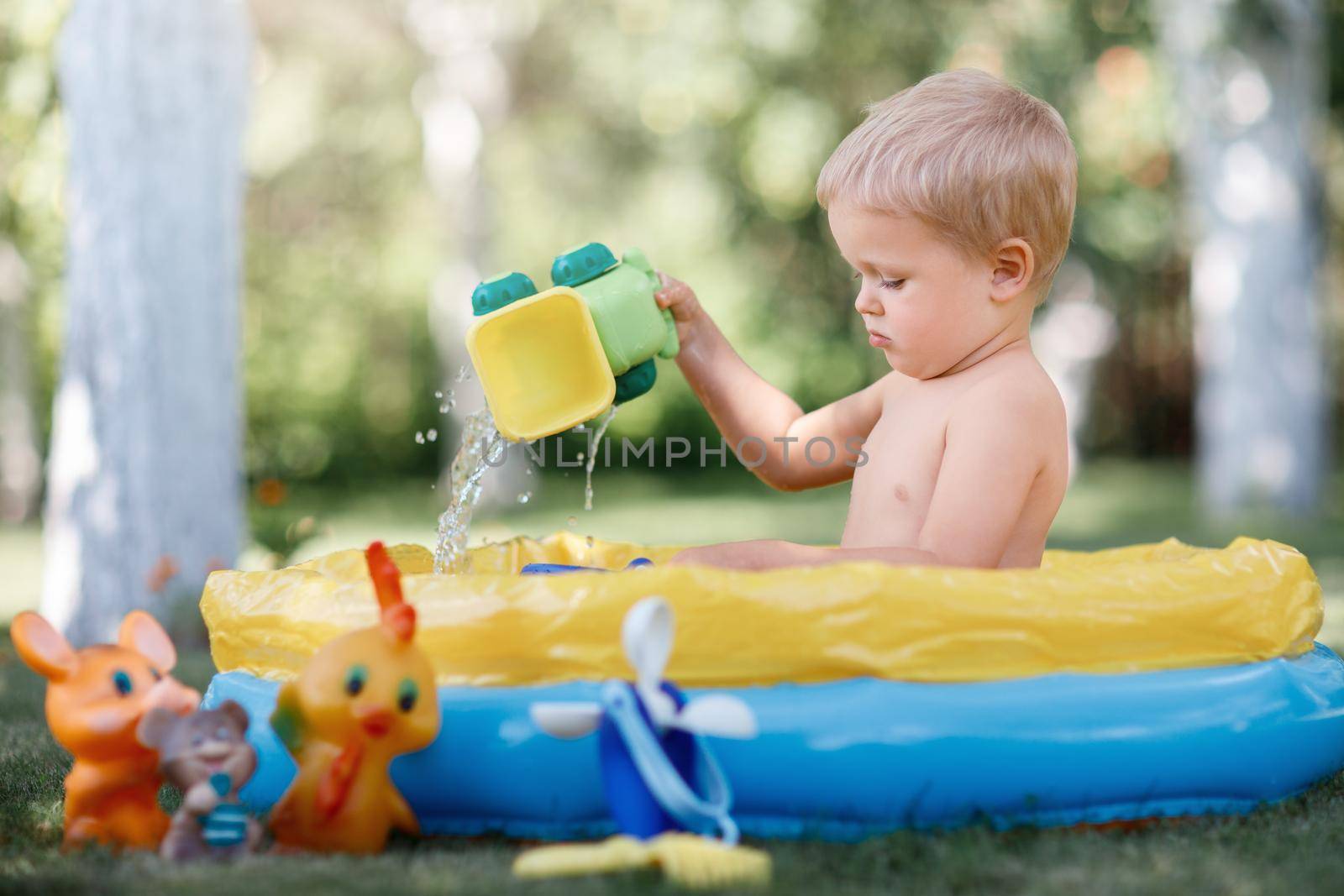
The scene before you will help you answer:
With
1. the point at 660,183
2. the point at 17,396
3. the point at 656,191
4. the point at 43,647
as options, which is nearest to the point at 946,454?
the point at 43,647

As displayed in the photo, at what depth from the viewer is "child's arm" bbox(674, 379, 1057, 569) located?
222 centimetres

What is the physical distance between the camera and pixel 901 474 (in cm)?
240

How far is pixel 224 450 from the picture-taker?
4.46m

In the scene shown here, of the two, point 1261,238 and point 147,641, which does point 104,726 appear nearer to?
point 147,641

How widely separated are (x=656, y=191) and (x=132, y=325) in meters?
10.2

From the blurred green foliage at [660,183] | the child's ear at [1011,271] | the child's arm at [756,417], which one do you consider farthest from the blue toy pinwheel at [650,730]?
the blurred green foliage at [660,183]

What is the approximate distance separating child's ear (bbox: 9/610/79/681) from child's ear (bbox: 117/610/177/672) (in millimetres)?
81

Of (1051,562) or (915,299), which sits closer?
(915,299)

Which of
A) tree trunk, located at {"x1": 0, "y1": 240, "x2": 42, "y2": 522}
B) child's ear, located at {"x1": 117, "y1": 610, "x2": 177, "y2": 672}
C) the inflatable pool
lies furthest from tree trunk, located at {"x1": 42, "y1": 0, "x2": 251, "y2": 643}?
tree trunk, located at {"x1": 0, "y1": 240, "x2": 42, "y2": 522}

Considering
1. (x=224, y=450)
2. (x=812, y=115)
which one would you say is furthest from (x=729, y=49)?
(x=224, y=450)

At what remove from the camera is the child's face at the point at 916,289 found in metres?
2.36

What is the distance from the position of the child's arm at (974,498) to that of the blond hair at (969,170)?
0.98ft

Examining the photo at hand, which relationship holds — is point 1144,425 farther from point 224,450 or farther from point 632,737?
point 632,737

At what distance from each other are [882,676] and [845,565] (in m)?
0.16
